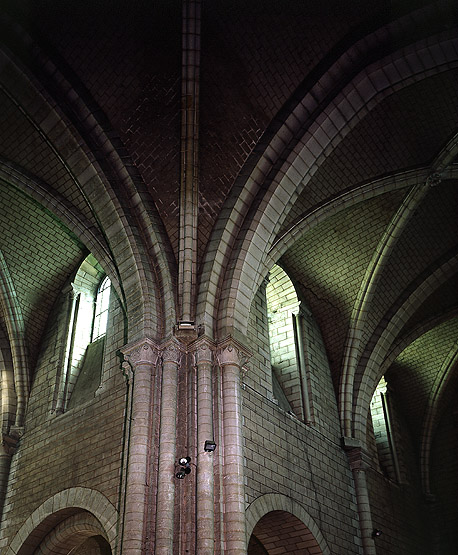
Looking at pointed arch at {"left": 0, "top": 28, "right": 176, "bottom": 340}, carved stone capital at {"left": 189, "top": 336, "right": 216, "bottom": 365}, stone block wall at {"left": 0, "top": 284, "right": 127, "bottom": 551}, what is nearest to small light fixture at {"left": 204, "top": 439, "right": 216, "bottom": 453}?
carved stone capital at {"left": 189, "top": 336, "right": 216, "bottom": 365}

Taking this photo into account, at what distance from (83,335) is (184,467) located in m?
5.75

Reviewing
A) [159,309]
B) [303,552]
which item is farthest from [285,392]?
[159,309]

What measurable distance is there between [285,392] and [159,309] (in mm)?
3993

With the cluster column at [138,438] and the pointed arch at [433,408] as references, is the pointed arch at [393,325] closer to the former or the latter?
the pointed arch at [433,408]

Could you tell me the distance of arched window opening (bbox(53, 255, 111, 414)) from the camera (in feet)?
39.0

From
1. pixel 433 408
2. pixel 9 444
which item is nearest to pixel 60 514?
pixel 9 444

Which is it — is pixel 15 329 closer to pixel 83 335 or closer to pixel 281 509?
pixel 83 335

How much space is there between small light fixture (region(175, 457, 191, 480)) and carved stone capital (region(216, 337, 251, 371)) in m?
1.55

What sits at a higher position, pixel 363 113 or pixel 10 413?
pixel 363 113

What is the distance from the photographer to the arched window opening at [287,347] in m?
12.3

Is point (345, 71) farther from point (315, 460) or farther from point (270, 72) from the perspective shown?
point (315, 460)

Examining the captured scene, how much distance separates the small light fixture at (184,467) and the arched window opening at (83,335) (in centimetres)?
381

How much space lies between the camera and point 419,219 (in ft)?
44.2

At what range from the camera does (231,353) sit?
909cm
